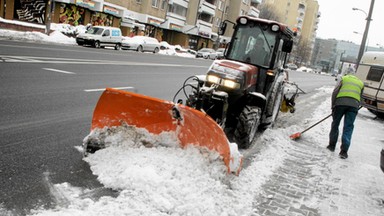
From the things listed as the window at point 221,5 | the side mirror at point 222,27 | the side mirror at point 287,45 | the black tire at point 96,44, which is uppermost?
the window at point 221,5

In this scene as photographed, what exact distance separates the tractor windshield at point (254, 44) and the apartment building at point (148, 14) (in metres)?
9.31

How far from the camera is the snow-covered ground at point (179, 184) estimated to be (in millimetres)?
3896

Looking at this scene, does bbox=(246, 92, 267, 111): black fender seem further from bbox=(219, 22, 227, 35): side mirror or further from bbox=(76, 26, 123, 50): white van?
bbox=(76, 26, 123, 50): white van

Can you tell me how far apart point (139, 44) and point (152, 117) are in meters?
29.3

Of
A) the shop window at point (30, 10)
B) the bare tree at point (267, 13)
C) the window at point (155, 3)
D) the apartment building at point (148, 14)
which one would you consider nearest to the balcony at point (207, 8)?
the apartment building at point (148, 14)

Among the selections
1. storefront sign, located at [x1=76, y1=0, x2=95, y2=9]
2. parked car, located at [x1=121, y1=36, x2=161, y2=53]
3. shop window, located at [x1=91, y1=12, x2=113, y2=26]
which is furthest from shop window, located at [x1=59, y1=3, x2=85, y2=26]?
parked car, located at [x1=121, y1=36, x2=161, y2=53]

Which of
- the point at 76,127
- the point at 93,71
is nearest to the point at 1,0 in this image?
the point at 93,71

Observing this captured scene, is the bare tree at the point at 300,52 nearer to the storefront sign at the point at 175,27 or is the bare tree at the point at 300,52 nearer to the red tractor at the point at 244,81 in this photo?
the storefront sign at the point at 175,27

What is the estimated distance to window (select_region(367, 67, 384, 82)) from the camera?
55.1 feet

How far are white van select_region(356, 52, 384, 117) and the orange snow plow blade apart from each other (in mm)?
13513

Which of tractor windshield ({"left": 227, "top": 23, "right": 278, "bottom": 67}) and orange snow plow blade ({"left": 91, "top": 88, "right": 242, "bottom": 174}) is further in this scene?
tractor windshield ({"left": 227, "top": 23, "right": 278, "bottom": 67})

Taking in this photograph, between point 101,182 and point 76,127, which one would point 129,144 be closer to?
point 101,182

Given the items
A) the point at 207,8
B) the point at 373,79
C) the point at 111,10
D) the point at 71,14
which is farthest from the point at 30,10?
the point at 207,8

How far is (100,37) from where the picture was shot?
92.1ft
